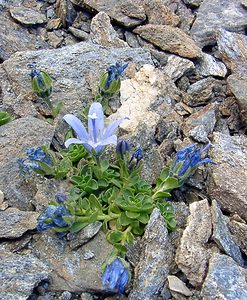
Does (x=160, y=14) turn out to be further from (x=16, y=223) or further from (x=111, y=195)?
(x=16, y=223)

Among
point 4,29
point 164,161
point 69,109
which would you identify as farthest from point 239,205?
point 4,29

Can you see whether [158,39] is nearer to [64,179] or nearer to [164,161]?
[164,161]

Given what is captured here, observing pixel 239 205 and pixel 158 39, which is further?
pixel 158 39

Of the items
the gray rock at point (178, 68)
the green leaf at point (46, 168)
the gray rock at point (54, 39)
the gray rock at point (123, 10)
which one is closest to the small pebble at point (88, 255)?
the green leaf at point (46, 168)

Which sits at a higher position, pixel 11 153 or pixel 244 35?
pixel 244 35

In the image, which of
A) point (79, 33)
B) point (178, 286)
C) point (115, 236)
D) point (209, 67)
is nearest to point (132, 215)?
point (115, 236)

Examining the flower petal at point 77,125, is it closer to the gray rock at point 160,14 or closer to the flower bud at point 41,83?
the flower bud at point 41,83

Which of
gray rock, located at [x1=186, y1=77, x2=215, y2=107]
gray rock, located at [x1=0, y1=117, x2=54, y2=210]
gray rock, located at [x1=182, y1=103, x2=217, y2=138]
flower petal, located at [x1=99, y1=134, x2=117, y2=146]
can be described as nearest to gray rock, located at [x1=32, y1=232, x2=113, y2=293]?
gray rock, located at [x1=0, y1=117, x2=54, y2=210]
